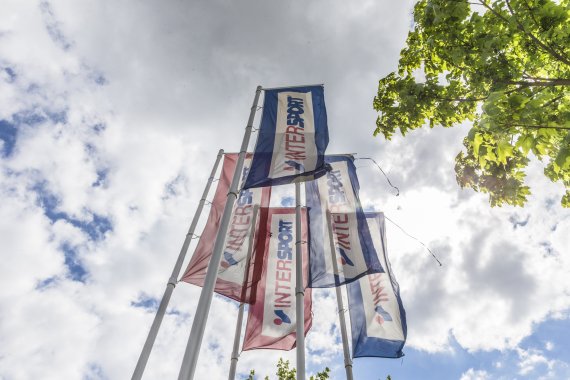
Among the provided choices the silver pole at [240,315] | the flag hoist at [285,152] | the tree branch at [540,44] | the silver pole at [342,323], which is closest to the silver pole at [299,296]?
the flag hoist at [285,152]

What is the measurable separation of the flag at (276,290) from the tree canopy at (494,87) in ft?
16.6

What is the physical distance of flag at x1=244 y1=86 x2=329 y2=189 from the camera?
7.09 metres

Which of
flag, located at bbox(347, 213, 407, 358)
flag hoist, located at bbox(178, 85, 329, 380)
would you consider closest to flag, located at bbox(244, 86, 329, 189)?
flag hoist, located at bbox(178, 85, 329, 380)

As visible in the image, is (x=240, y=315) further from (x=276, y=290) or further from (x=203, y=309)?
(x=203, y=309)

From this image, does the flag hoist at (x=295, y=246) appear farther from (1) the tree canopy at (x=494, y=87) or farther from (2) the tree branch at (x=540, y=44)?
(2) the tree branch at (x=540, y=44)

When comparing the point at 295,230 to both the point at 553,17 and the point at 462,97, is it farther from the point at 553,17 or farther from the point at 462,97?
the point at 553,17

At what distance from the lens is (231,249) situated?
31.4 ft

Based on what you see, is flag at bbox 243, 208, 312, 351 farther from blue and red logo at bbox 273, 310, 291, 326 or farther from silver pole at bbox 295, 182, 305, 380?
silver pole at bbox 295, 182, 305, 380

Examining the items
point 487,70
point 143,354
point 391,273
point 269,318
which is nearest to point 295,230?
point 269,318

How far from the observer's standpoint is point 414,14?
6.08 meters

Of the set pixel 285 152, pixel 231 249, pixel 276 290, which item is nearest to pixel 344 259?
pixel 276 290

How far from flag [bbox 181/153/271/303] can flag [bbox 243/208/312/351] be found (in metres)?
0.46

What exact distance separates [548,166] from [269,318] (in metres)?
6.87

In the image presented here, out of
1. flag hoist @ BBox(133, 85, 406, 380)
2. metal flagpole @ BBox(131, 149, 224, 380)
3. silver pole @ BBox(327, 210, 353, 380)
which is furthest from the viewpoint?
silver pole @ BBox(327, 210, 353, 380)
